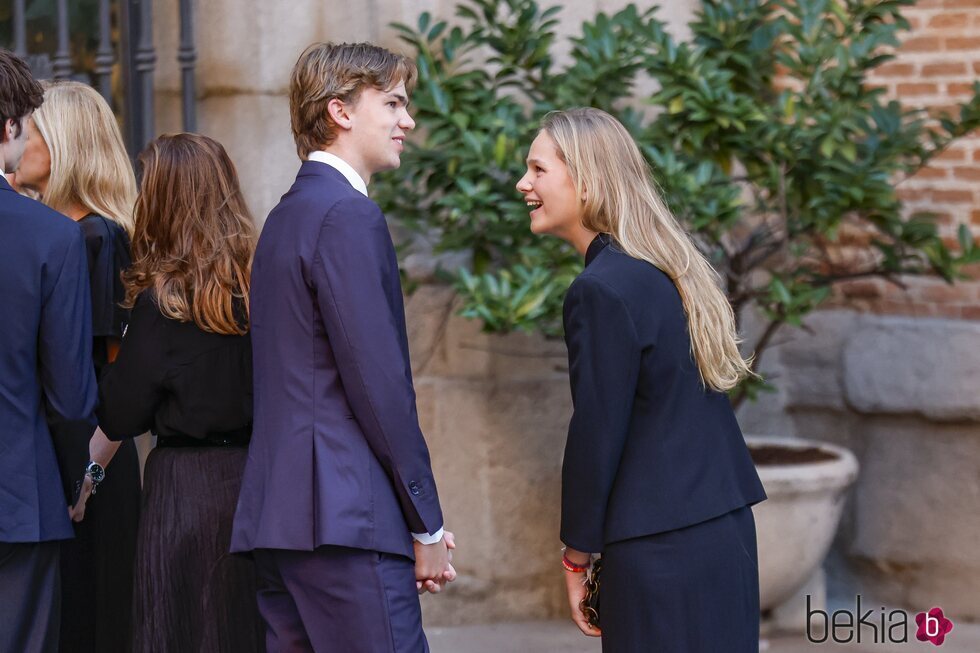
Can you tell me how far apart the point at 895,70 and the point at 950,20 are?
0.94 feet

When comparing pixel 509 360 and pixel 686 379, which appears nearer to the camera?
pixel 686 379

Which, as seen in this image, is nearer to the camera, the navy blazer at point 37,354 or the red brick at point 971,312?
the navy blazer at point 37,354

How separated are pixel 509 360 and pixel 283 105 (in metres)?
1.31

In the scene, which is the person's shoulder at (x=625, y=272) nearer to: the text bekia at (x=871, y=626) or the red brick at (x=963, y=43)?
the text bekia at (x=871, y=626)

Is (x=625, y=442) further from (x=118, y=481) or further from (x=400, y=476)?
(x=118, y=481)

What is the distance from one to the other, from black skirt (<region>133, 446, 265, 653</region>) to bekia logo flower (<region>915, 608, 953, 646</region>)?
3003 mm

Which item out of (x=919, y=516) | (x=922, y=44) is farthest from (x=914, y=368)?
(x=922, y=44)

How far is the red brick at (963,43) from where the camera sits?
5.55m

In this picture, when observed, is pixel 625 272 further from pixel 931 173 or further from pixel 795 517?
pixel 931 173

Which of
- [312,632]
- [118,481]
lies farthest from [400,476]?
[118,481]

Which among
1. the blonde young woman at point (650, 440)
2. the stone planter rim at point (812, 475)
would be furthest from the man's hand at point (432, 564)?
the stone planter rim at point (812, 475)

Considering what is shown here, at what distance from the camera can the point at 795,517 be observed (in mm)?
5043

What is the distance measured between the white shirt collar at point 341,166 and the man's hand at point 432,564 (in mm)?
744

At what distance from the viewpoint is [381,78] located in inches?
114
